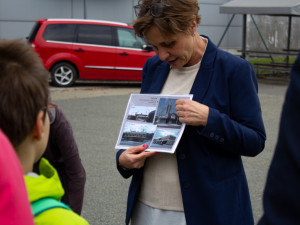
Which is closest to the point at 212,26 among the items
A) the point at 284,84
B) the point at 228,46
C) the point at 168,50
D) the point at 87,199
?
the point at 228,46

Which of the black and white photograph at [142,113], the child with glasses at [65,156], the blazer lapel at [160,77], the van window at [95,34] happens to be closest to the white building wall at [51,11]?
the van window at [95,34]

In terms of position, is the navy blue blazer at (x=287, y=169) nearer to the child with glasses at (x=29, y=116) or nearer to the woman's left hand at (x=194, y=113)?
the child with glasses at (x=29, y=116)

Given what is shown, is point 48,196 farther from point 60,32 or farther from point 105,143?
point 60,32

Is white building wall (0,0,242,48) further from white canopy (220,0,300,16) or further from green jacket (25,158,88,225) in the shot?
green jacket (25,158,88,225)

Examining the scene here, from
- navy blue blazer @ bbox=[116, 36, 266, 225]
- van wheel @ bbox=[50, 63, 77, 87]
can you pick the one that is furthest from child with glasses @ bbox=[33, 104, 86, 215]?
van wheel @ bbox=[50, 63, 77, 87]

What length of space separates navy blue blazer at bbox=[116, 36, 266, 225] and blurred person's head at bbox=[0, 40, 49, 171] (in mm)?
1036

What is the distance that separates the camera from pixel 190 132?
7.61 feet

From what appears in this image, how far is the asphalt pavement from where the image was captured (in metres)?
4.90

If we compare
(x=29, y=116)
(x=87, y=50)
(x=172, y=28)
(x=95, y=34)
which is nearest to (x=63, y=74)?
(x=87, y=50)

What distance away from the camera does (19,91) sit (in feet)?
4.00

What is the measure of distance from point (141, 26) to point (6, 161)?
4.78 feet

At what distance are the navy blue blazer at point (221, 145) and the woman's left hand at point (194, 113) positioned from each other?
3cm

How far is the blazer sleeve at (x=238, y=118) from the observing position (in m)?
2.21

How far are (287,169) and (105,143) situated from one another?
20.7 feet
